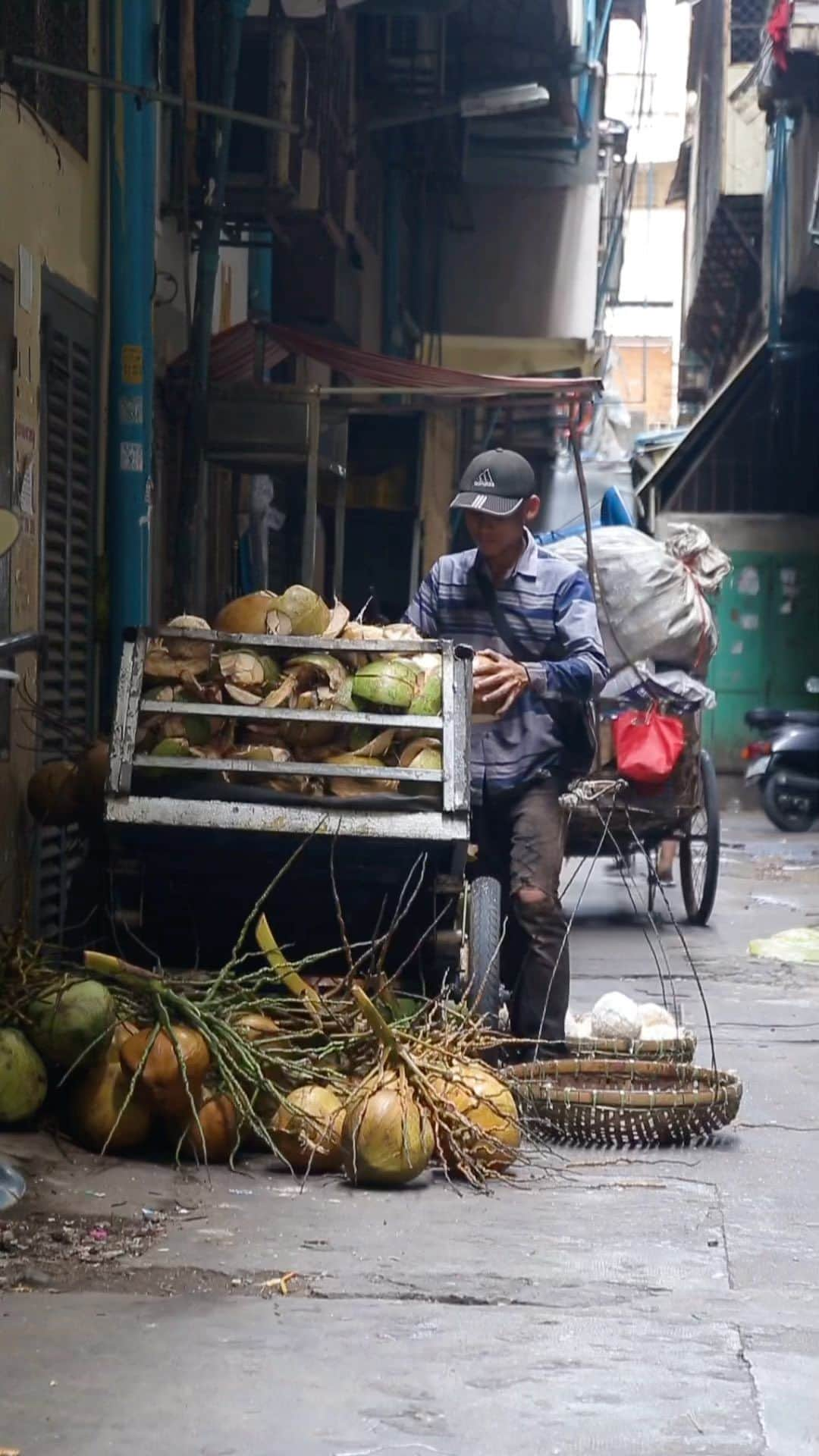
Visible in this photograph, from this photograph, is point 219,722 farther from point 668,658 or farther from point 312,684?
point 668,658

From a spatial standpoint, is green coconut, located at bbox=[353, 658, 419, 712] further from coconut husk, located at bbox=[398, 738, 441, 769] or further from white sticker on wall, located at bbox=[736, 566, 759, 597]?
white sticker on wall, located at bbox=[736, 566, 759, 597]

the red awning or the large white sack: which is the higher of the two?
the red awning

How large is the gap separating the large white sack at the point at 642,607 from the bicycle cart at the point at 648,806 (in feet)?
1.27

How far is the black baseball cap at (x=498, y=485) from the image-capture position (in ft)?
21.1

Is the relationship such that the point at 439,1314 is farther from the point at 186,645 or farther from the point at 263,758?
the point at 186,645

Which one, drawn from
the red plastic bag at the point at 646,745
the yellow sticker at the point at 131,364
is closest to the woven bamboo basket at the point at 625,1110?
the yellow sticker at the point at 131,364

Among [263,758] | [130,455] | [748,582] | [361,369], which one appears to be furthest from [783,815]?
[263,758]

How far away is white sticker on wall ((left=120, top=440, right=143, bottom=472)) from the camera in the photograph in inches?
360

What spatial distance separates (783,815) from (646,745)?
950cm

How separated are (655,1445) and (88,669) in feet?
19.7

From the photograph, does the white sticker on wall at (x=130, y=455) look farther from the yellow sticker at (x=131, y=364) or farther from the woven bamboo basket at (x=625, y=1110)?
the woven bamboo basket at (x=625, y=1110)

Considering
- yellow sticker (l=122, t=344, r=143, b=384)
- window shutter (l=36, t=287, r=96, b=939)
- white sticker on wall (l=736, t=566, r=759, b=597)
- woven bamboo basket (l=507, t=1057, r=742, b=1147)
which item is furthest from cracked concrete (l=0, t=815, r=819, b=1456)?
white sticker on wall (l=736, t=566, r=759, b=597)

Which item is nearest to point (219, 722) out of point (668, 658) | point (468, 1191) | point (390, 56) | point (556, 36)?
point (468, 1191)

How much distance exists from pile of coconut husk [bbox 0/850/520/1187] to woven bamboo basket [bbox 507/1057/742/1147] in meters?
0.25
